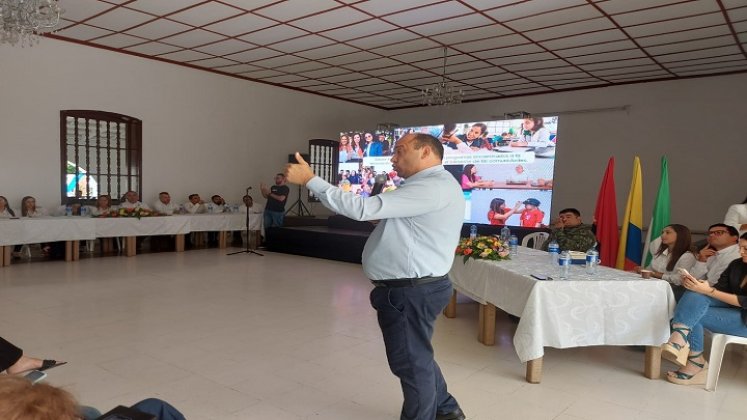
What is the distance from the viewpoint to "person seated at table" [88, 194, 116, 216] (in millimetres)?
7582

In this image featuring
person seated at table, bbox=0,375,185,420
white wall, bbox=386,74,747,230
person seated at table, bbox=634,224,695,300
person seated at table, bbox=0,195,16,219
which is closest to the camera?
person seated at table, bbox=0,375,185,420

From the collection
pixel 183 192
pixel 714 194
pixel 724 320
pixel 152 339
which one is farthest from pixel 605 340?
pixel 183 192

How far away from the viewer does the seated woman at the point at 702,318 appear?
3120 mm

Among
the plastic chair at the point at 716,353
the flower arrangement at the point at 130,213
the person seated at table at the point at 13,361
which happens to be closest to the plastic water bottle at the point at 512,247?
the plastic chair at the point at 716,353

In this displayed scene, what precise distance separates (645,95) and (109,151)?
939 centimetres

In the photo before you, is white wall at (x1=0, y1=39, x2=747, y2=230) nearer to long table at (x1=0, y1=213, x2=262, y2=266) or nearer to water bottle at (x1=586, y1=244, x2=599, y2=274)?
long table at (x1=0, y1=213, x2=262, y2=266)

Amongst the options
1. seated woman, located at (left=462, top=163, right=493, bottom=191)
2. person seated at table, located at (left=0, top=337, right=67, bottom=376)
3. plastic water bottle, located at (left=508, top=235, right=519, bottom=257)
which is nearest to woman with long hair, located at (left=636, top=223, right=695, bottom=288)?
plastic water bottle, located at (left=508, top=235, right=519, bottom=257)

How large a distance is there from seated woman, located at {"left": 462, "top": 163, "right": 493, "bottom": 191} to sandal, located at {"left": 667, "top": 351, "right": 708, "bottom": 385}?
17.2 ft

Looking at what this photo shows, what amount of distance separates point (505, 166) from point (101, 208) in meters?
6.36

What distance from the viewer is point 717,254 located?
3.58 metres

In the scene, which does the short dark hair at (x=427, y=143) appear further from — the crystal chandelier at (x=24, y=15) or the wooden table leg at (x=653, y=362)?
the crystal chandelier at (x=24, y=15)

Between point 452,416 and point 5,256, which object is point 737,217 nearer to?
point 452,416

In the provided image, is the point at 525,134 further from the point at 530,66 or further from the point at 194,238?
the point at 194,238

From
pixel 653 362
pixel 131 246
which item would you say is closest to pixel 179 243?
pixel 131 246
